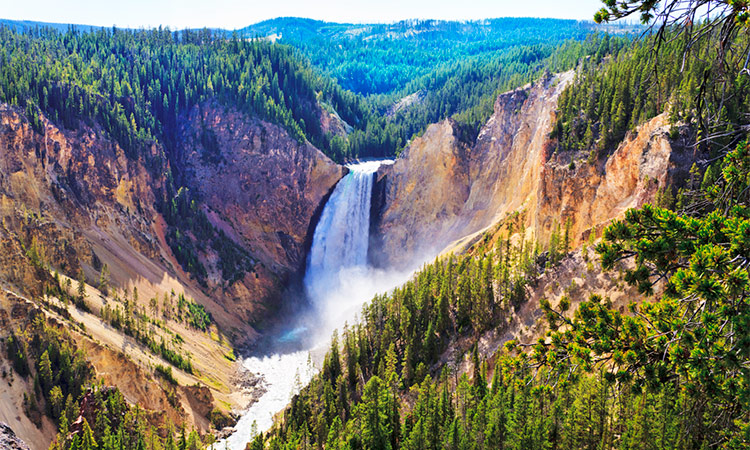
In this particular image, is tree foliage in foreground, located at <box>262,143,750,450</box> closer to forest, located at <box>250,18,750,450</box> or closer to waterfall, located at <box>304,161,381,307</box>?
forest, located at <box>250,18,750,450</box>

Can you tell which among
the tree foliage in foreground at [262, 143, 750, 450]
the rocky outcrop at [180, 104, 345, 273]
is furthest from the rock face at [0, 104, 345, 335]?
the tree foliage in foreground at [262, 143, 750, 450]

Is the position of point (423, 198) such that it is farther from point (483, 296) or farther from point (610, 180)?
point (610, 180)

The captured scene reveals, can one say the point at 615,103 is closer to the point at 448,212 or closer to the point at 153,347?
the point at 448,212

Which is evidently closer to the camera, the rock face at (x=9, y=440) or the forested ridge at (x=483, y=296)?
the forested ridge at (x=483, y=296)

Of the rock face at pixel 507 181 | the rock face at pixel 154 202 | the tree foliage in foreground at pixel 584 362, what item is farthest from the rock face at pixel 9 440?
the rock face at pixel 507 181

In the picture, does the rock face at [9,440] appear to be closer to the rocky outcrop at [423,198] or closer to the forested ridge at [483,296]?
the forested ridge at [483,296]

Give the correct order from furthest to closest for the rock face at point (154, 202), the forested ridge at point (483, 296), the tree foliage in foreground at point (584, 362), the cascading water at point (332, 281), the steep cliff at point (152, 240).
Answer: the cascading water at point (332, 281)
the rock face at point (154, 202)
the steep cliff at point (152, 240)
the forested ridge at point (483, 296)
the tree foliage in foreground at point (584, 362)

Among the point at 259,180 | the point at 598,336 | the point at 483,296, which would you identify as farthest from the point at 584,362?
the point at 259,180

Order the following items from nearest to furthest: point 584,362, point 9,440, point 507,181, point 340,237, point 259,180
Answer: point 584,362, point 9,440, point 507,181, point 340,237, point 259,180
